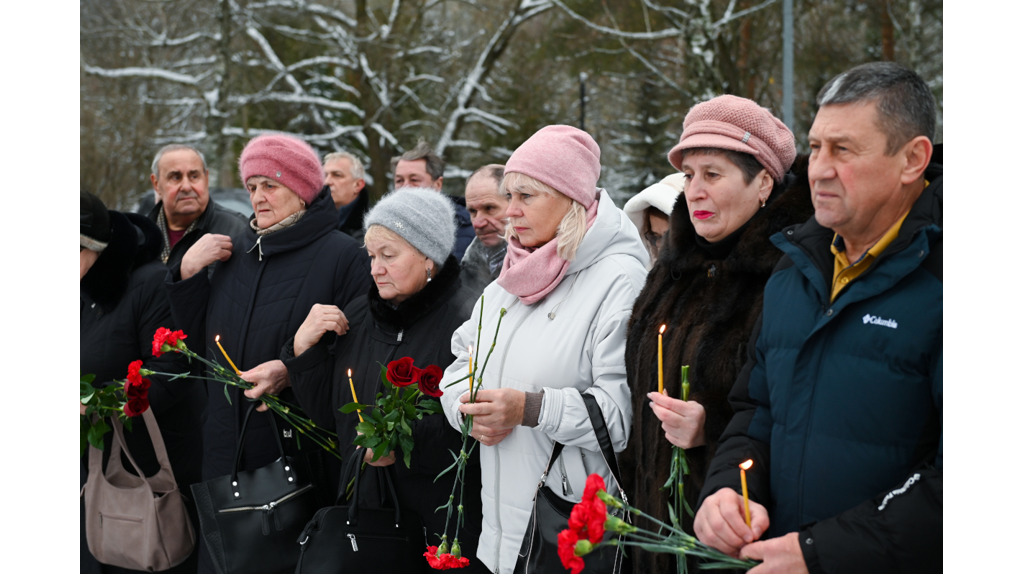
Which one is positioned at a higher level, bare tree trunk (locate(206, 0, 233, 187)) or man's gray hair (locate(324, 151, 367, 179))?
bare tree trunk (locate(206, 0, 233, 187))

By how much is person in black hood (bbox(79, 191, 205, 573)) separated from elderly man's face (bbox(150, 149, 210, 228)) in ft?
4.20

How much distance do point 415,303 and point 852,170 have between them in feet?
6.00

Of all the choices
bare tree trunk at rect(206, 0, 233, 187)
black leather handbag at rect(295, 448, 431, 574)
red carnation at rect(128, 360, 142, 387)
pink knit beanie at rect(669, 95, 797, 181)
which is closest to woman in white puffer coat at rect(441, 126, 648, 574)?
black leather handbag at rect(295, 448, 431, 574)

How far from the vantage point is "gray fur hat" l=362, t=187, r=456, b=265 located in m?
3.26

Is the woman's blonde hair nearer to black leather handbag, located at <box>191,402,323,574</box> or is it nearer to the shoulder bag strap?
the shoulder bag strap

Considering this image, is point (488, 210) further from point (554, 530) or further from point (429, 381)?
point (554, 530)

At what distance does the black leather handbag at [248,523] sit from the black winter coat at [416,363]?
1.12 ft

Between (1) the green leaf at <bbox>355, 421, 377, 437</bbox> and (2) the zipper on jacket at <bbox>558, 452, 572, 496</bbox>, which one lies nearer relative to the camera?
(2) the zipper on jacket at <bbox>558, 452, 572, 496</bbox>

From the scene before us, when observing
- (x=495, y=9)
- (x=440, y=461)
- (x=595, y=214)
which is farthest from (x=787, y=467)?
(x=495, y=9)

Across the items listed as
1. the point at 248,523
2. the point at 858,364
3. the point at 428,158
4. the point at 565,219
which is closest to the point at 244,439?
the point at 248,523

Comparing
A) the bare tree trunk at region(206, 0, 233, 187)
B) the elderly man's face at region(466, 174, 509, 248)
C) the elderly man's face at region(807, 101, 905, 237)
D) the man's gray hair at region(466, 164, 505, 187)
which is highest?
the bare tree trunk at region(206, 0, 233, 187)

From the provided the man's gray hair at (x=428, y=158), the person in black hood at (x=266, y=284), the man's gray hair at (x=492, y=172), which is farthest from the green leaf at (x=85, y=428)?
the man's gray hair at (x=428, y=158)

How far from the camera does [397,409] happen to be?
9.12ft

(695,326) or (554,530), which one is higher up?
(695,326)
